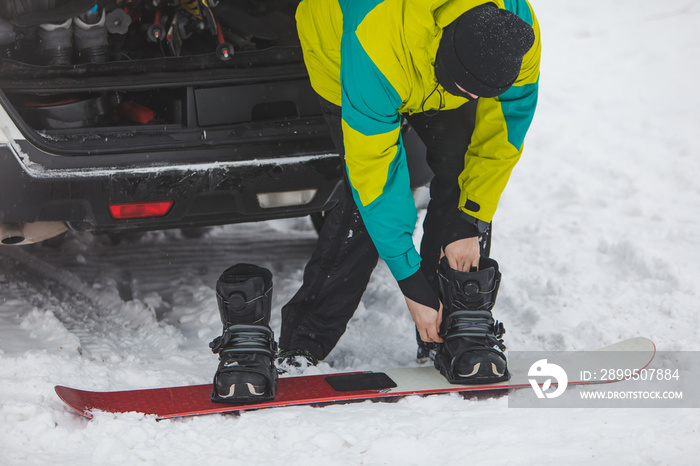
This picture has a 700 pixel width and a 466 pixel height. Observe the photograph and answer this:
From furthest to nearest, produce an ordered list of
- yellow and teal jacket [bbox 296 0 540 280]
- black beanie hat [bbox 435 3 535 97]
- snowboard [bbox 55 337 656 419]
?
1. snowboard [bbox 55 337 656 419]
2. yellow and teal jacket [bbox 296 0 540 280]
3. black beanie hat [bbox 435 3 535 97]

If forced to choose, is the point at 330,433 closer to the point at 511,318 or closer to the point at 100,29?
the point at 511,318

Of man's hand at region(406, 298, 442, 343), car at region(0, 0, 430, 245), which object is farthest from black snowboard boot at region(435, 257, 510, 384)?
car at region(0, 0, 430, 245)

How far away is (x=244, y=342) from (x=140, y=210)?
2.09 feet

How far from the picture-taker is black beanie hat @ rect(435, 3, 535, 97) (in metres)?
1.80

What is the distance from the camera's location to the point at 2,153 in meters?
2.26

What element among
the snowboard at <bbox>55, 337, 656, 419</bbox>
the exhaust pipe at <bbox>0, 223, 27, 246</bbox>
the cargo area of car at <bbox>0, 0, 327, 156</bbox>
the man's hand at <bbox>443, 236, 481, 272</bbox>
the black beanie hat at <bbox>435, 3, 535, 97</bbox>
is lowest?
the snowboard at <bbox>55, 337, 656, 419</bbox>

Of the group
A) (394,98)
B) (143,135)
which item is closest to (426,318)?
(394,98)

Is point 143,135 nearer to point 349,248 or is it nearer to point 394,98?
point 349,248

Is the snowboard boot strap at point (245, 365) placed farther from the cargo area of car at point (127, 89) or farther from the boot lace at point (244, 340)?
the cargo area of car at point (127, 89)

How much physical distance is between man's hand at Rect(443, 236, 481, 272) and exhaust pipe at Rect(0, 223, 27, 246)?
1.56 meters

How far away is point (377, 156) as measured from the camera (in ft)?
6.75

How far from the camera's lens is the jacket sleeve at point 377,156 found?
196 centimetres

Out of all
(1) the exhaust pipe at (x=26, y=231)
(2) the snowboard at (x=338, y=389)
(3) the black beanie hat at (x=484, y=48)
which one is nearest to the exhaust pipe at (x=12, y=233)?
(1) the exhaust pipe at (x=26, y=231)

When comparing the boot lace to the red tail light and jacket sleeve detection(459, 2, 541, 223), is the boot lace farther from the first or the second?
jacket sleeve detection(459, 2, 541, 223)
